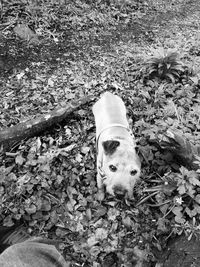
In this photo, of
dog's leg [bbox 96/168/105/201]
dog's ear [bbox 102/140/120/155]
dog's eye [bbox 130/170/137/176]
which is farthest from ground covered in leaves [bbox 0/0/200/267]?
dog's ear [bbox 102/140/120/155]

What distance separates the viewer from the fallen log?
5.23 metres

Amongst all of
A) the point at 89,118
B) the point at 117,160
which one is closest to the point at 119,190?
the point at 117,160

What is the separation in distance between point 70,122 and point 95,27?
385 cm

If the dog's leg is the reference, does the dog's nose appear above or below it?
above

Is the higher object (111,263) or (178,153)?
(178,153)

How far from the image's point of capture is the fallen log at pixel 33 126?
5234 millimetres

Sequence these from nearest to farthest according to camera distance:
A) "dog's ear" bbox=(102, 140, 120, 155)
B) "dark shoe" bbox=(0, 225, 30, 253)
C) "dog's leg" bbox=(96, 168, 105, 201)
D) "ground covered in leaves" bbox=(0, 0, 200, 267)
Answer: "dark shoe" bbox=(0, 225, 30, 253) < "dog's ear" bbox=(102, 140, 120, 155) < "ground covered in leaves" bbox=(0, 0, 200, 267) < "dog's leg" bbox=(96, 168, 105, 201)

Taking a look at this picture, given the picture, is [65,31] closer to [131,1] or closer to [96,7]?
[96,7]

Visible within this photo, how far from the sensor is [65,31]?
26.5ft

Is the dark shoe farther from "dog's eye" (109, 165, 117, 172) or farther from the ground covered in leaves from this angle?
"dog's eye" (109, 165, 117, 172)

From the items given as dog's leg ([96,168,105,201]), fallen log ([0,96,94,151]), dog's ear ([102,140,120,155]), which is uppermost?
dog's ear ([102,140,120,155])

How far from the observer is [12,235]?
415 centimetres

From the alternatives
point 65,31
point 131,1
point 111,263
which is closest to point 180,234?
point 111,263

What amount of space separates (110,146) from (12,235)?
1837mm
